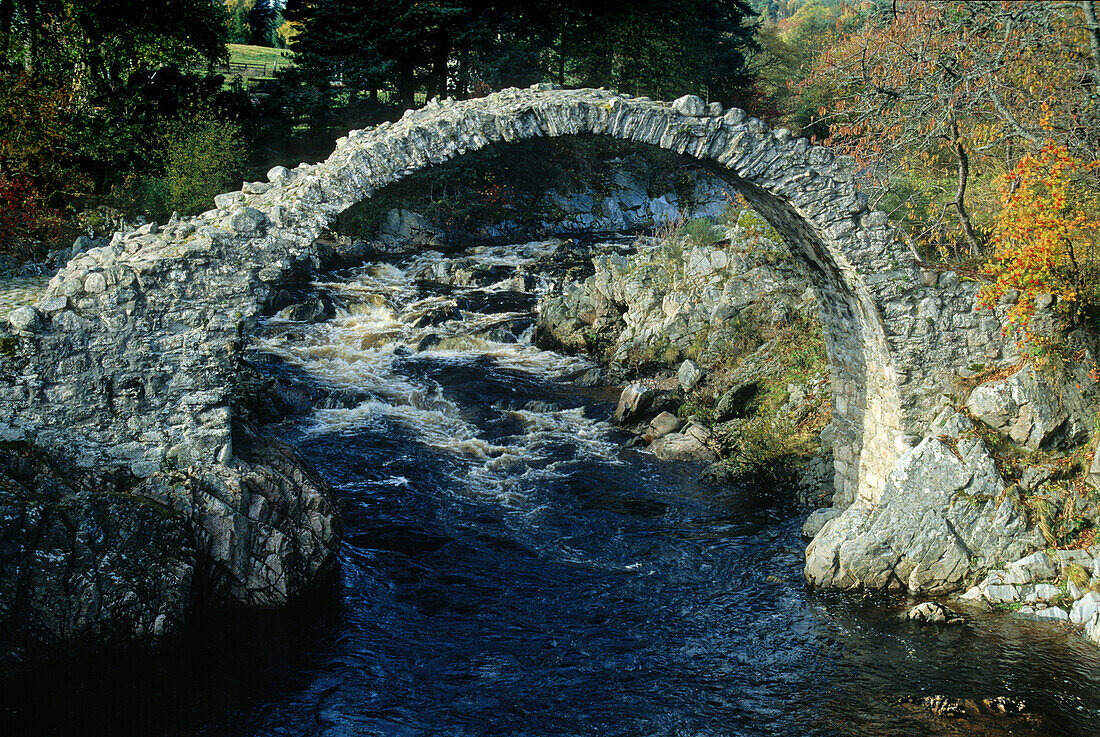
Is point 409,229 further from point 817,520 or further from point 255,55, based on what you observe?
point 255,55

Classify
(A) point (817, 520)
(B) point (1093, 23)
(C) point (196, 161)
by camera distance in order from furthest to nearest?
1. (C) point (196, 161)
2. (A) point (817, 520)
3. (B) point (1093, 23)

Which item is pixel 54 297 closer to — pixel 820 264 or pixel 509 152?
pixel 820 264

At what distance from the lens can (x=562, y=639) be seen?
8.30 meters

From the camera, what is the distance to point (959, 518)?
861 centimetres

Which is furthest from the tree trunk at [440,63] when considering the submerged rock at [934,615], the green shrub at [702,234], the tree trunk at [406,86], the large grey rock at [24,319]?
the submerged rock at [934,615]

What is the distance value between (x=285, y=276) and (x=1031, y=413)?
8.29 m

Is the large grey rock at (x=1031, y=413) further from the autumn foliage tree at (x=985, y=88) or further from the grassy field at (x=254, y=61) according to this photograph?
the grassy field at (x=254, y=61)

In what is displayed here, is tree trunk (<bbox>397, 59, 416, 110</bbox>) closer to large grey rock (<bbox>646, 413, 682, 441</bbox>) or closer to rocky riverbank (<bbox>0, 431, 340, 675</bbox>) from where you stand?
large grey rock (<bbox>646, 413, 682, 441</bbox>)

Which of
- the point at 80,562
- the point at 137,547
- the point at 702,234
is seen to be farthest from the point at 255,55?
the point at 80,562

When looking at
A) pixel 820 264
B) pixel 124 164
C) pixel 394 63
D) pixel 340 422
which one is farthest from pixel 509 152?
pixel 820 264

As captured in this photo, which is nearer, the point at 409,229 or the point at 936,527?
the point at 936,527

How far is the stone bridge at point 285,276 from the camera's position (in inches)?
301

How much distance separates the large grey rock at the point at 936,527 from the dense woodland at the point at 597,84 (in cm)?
201

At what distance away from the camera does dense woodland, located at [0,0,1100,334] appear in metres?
8.98
